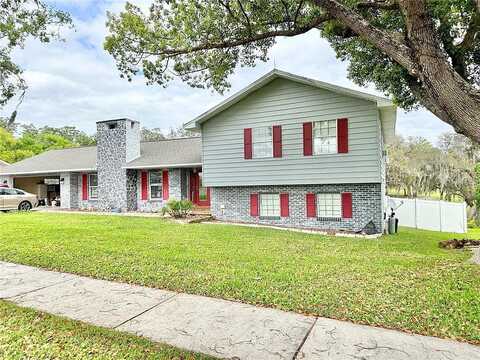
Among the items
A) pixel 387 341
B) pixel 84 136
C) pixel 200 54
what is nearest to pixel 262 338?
pixel 387 341

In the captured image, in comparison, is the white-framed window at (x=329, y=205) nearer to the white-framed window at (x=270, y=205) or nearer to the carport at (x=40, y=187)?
the white-framed window at (x=270, y=205)

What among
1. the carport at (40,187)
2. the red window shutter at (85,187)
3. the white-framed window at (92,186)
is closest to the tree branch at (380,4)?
the white-framed window at (92,186)

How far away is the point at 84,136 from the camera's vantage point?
172ft

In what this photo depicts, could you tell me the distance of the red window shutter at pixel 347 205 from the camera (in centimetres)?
1201

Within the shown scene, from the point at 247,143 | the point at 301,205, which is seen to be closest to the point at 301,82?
the point at 247,143

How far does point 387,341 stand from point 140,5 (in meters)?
9.07

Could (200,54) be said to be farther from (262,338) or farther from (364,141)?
(262,338)

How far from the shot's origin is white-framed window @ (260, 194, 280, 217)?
44.1 feet

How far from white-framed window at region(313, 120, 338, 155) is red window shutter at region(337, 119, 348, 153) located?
0.16 metres

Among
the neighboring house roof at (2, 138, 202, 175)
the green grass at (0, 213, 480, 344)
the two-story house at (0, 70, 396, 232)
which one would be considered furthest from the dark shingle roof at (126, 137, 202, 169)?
the green grass at (0, 213, 480, 344)

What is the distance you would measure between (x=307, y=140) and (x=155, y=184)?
9395 millimetres

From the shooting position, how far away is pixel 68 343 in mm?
3307

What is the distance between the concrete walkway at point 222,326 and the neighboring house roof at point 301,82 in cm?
911

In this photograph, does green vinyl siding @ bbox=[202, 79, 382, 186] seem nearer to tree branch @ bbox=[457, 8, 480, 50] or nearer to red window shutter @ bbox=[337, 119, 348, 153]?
red window shutter @ bbox=[337, 119, 348, 153]
